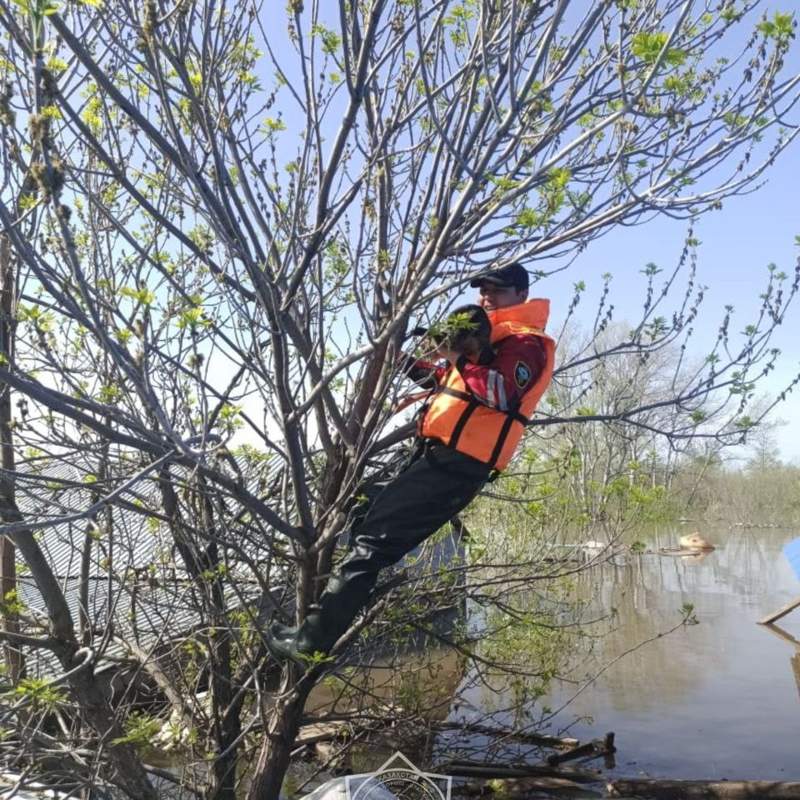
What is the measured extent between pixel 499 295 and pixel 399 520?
1.13 m

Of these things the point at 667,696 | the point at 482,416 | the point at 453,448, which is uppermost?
the point at 482,416

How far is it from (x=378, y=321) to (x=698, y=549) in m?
23.5

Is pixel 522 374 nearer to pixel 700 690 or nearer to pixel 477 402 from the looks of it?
pixel 477 402

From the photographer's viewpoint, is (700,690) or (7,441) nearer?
(7,441)

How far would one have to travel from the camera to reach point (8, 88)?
2.76 metres

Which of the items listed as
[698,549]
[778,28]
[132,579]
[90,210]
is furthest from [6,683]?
[698,549]

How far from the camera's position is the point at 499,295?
3.77m

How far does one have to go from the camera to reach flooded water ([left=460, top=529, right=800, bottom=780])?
748cm

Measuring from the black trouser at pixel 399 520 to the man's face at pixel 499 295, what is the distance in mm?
723

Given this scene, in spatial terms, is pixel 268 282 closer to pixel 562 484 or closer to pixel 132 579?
pixel 132 579

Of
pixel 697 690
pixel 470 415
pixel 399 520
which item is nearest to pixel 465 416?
pixel 470 415

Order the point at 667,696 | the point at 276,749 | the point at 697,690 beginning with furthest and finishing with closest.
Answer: the point at 697,690 < the point at 667,696 < the point at 276,749

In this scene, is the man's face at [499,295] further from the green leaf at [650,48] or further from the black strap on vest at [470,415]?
the green leaf at [650,48]

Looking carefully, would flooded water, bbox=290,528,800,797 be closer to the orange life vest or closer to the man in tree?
the man in tree
